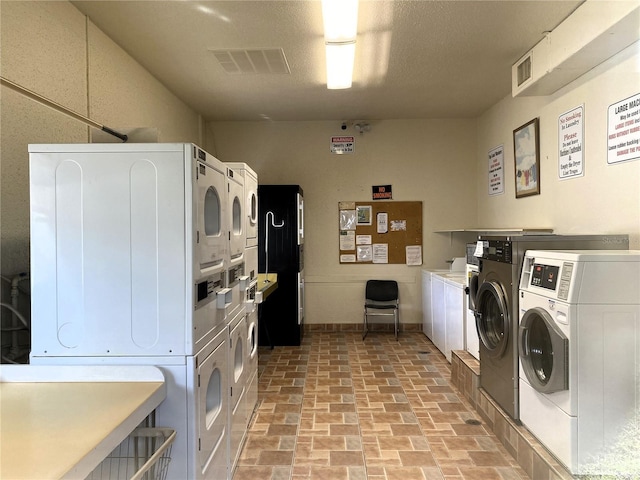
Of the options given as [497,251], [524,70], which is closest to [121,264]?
[497,251]

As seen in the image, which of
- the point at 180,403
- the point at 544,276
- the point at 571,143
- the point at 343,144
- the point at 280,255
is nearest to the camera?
the point at 180,403

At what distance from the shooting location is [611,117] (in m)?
2.62

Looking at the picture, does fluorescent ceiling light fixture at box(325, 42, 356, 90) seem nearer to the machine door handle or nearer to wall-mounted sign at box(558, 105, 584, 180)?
wall-mounted sign at box(558, 105, 584, 180)

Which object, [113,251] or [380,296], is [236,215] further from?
[380,296]

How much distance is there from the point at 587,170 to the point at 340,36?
2189 millimetres

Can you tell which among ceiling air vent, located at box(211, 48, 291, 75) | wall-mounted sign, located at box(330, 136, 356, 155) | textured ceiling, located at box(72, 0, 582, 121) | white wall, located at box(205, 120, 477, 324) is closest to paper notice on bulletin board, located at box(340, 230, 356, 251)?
white wall, located at box(205, 120, 477, 324)

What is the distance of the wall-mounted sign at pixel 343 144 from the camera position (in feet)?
17.7

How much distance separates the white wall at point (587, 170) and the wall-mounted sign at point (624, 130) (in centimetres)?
5

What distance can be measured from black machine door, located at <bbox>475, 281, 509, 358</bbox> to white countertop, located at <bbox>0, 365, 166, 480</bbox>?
2.15 meters

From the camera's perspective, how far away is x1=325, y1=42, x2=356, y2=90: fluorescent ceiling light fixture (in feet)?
9.46

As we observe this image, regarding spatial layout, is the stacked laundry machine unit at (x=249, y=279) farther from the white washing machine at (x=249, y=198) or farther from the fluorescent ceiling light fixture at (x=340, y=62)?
the fluorescent ceiling light fixture at (x=340, y=62)

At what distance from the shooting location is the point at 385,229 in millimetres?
5430

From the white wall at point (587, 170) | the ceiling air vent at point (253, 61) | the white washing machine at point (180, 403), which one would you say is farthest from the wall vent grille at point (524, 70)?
the white washing machine at point (180, 403)

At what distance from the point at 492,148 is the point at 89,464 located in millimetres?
5119
